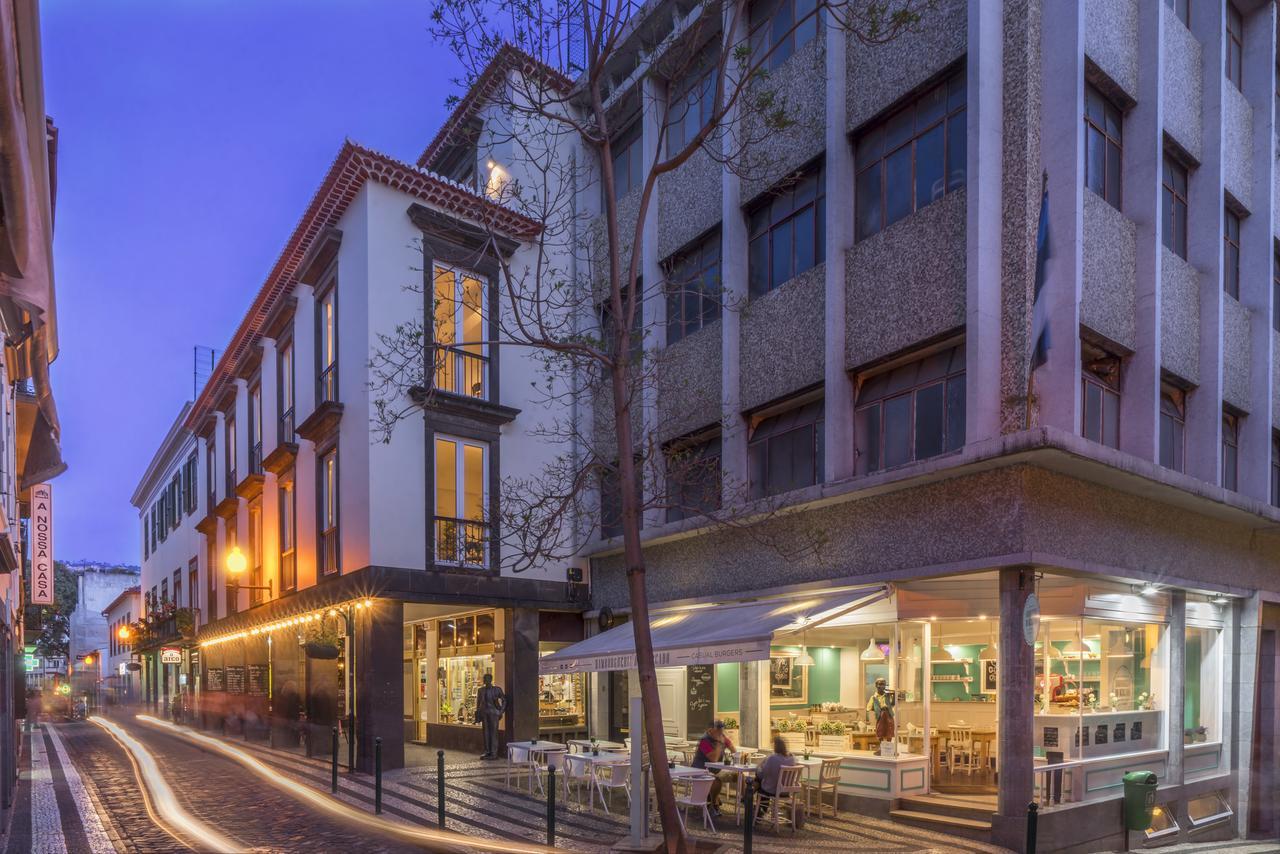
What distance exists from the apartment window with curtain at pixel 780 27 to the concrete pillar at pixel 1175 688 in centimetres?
1029

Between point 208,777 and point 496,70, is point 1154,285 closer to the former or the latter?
point 496,70

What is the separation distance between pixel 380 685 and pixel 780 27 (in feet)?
44.2

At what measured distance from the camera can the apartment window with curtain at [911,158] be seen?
1268cm

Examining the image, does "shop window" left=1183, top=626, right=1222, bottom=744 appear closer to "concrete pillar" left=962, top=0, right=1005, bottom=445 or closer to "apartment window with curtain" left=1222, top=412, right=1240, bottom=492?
"apartment window with curtain" left=1222, top=412, right=1240, bottom=492

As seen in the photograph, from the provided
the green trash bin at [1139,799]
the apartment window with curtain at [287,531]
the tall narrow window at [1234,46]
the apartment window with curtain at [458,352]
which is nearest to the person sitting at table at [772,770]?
the green trash bin at [1139,799]

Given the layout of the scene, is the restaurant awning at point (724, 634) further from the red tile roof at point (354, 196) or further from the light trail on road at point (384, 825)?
the red tile roof at point (354, 196)

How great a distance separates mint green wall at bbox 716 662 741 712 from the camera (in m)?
16.1

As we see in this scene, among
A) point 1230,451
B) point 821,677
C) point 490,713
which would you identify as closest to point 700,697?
point 821,677

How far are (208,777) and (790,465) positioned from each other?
12041 mm

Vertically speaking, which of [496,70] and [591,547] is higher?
[496,70]

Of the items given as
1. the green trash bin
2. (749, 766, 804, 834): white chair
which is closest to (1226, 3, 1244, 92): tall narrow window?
the green trash bin

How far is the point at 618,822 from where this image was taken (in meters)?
12.5

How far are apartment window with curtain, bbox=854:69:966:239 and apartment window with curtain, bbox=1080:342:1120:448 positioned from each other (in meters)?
2.97

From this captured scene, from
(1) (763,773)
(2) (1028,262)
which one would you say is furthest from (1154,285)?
(1) (763,773)
